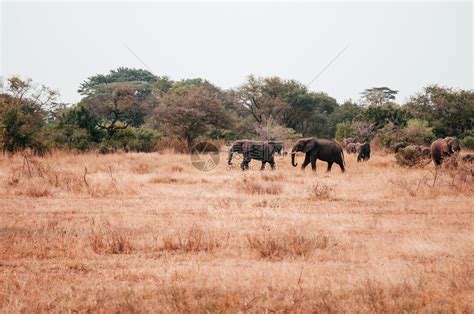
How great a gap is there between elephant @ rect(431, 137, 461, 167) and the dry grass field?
762cm

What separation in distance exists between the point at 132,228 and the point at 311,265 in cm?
343

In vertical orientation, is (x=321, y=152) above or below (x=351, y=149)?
below

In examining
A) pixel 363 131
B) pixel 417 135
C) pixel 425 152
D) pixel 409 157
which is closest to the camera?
pixel 409 157

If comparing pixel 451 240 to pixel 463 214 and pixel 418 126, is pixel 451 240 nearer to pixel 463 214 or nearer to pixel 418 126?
pixel 463 214

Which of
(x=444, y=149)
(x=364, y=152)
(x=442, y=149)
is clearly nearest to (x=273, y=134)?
(x=364, y=152)

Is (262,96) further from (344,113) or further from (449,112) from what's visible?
(449,112)

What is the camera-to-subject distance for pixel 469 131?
39.1m

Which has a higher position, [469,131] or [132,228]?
[469,131]

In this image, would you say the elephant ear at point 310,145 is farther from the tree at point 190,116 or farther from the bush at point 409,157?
the tree at point 190,116

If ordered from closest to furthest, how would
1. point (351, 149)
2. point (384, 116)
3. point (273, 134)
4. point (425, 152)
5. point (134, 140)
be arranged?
point (425, 152), point (134, 140), point (351, 149), point (273, 134), point (384, 116)

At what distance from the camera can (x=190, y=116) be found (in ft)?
112

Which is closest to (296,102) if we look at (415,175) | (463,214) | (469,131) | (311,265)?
(469,131)

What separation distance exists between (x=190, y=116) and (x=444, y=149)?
56.0 feet

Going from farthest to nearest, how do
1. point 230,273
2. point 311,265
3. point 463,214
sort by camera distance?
point 463,214 → point 311,265 → point 230,273
